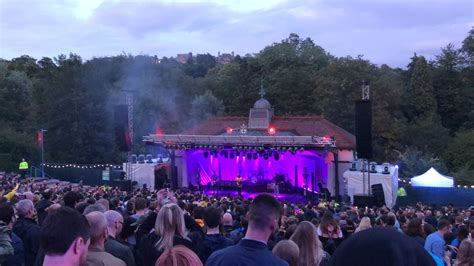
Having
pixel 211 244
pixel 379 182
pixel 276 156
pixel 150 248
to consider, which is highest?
pixel 150 248

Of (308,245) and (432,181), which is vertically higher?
(308,245)

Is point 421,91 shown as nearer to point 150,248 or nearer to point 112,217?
point 150,248

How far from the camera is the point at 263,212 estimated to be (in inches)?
122

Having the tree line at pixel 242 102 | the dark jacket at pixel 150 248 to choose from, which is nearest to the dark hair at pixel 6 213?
the dark jacket at pixel 150 248

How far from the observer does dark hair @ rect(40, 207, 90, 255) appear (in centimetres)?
234

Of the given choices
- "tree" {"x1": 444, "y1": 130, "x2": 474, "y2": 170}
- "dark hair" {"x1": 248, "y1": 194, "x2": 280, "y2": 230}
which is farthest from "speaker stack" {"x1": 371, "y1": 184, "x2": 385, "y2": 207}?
"tree" {"x1": 444, "y1": 130, "x2": 474, "y2": 170}

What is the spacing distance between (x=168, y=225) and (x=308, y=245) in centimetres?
119

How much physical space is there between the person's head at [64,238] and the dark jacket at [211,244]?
288 centimetres

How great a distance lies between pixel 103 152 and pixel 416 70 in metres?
26.6

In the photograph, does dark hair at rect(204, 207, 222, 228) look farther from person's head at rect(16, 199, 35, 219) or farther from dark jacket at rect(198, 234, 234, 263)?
person's head at rect(16, 199, 35, 219)

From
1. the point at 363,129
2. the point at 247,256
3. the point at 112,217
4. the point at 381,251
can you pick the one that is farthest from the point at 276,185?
the point at 381,251

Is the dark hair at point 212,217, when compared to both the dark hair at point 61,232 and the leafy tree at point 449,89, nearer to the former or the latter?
the dark hair at point 61,232

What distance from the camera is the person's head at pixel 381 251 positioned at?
4.78 feet

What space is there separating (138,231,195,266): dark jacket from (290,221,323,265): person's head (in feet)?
3.19
